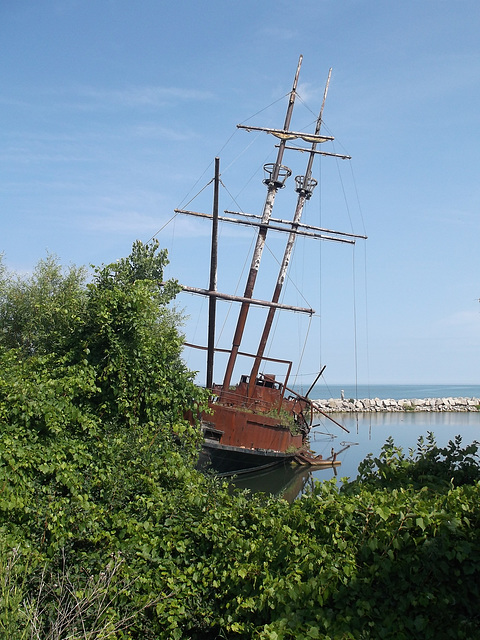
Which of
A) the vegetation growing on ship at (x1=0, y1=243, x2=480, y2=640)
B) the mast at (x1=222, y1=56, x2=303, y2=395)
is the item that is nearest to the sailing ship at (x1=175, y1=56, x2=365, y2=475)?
the mast at (x1=222, y1=56, x2=303, y2=395)

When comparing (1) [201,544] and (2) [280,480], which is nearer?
(1) [201,544]

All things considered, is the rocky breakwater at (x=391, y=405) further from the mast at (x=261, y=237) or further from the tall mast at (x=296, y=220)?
the mast at (x=261, y=237)

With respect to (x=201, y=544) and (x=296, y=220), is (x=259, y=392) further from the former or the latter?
(x=201, y=544)

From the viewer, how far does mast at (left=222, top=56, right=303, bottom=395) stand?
1017 inches

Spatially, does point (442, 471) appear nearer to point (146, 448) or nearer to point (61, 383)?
point (146, 448)

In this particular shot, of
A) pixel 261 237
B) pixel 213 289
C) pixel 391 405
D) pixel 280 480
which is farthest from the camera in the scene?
pixel 391 405

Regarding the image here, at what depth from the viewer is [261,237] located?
28297mm

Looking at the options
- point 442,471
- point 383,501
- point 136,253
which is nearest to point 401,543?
A: point 383,501

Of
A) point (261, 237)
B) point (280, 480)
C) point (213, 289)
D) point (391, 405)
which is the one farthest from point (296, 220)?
point (391, 405)

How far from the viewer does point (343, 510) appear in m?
5.65

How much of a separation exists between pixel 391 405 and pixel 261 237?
44.1 meters

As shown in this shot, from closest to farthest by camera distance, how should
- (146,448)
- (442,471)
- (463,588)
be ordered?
(463,588) < (442,471) < (146,448)

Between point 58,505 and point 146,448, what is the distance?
185 cm

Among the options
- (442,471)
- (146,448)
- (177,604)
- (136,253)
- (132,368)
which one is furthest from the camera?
(136,253)
